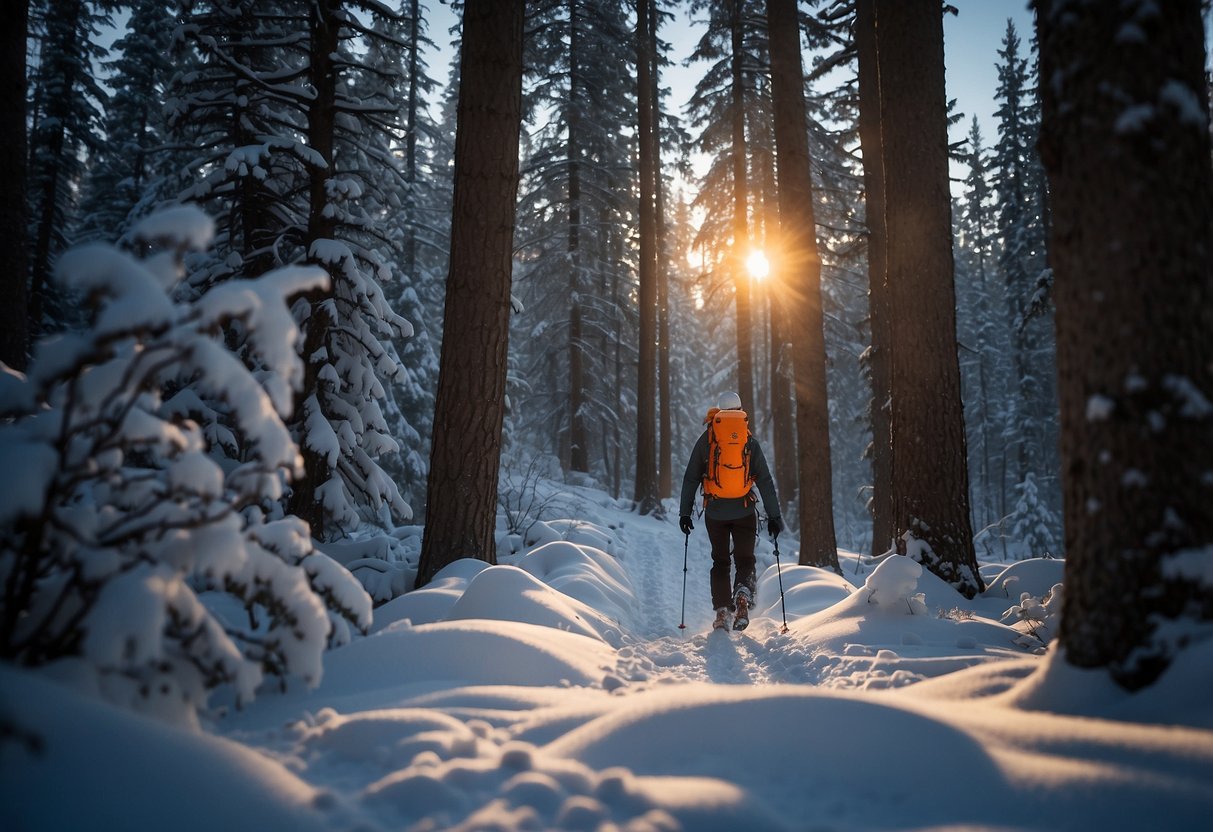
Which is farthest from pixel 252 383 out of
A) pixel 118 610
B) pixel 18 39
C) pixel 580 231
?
pixel 580 231

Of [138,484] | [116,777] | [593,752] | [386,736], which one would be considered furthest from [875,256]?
[116,777]

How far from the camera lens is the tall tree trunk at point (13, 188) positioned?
20.0 ft

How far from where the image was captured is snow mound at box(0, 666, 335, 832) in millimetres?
1440

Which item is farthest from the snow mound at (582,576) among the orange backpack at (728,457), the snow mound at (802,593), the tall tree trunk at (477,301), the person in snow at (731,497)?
the snow mound at (802,593)

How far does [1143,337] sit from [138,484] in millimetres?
3616

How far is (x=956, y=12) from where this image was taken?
346 inches

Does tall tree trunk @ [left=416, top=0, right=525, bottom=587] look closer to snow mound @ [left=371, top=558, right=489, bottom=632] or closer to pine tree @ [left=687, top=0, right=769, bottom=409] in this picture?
snow mound @ [left=371, top=558, right=489, bottom=632]

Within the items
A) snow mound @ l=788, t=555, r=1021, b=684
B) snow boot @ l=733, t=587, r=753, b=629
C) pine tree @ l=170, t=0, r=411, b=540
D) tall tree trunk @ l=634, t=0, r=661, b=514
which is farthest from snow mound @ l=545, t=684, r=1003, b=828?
tall tree trunk @ l=634, t=0, r=661, b=514

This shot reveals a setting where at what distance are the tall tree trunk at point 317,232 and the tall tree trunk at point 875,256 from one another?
26.8 ft

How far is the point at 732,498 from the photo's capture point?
19.7ft

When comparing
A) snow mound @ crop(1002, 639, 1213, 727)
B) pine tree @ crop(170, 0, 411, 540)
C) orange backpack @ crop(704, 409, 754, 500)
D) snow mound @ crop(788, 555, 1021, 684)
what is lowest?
snow mound @ crop(788, 555, 1021, 684)

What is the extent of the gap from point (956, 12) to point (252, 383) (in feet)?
36.7

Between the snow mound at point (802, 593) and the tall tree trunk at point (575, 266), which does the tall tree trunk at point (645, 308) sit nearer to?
the tall tree trunk at point (575, 266)

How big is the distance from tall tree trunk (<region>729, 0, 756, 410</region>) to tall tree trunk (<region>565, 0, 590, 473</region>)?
4533mm
